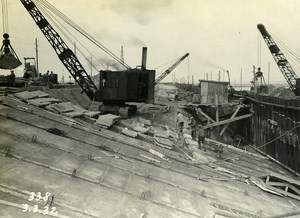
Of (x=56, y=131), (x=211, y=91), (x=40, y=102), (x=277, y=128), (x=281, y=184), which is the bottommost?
(x=281, y=184)

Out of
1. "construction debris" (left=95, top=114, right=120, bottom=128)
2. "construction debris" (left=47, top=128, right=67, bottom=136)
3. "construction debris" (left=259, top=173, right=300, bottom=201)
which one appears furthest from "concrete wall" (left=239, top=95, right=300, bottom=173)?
"construction debris" (left=47, top=128, right=67, bottom=136)

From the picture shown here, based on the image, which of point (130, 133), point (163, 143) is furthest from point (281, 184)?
point (130, 133)

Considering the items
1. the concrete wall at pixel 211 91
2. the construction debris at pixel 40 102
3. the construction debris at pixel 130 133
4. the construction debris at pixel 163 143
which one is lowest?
the construction debris at pixel 163 143

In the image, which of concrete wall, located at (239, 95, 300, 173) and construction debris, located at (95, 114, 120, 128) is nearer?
construction debris, located at (95, 114, 120, 128)

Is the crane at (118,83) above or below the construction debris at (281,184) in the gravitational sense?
above

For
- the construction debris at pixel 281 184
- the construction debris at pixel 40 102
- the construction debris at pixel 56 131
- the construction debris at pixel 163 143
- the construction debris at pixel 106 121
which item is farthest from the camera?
the construction debris at pixel 106 121

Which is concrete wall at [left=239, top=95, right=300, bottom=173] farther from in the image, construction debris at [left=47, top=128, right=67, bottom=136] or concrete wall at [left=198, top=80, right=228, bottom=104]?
construction debris at [left=47, top=128, right=67, bottom=136]

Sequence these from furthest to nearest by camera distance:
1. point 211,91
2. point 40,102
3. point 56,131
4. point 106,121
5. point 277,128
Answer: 1. point 211,91
2. point 277,128
3. point 106,121
4. point 40,102
5. point 56,131

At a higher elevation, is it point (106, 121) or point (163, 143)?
point (106, 121)

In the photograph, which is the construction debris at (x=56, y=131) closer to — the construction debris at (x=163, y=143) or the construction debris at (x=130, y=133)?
the construction debris at (x=130, y=133)

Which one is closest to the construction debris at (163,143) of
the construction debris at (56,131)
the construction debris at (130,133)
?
A: the construction debris at (130,133)

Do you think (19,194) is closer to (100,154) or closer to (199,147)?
(100,154)

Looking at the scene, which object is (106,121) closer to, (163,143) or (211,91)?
(163,143)

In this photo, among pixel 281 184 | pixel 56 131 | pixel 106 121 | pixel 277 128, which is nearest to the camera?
pixel 56 131
